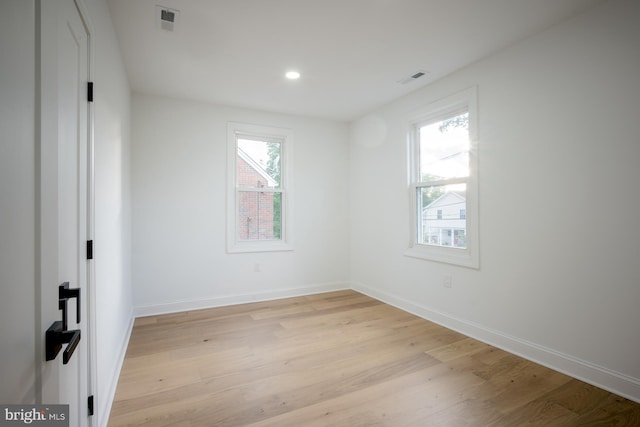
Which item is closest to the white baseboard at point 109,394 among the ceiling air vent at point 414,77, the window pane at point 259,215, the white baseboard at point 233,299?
the white baseboard at point 233,299

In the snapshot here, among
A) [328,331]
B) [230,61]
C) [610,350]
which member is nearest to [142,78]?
[230,61]

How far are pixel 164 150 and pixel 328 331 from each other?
2.83m

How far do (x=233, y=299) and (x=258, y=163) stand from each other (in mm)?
1872

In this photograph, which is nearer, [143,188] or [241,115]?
[143,188]

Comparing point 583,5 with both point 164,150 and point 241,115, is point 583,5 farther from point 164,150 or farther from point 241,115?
point 164,150

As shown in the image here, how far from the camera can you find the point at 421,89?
143 inches

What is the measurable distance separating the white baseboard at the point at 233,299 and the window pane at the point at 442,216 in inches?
67.0

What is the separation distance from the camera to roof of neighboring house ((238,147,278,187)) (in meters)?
4.34

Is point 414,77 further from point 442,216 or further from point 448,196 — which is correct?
point 442,216

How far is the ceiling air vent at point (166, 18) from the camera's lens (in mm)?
2240

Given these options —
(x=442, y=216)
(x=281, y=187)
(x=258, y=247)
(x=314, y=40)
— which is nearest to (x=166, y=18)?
(x=314, y=40)

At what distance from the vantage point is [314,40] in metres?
2.62

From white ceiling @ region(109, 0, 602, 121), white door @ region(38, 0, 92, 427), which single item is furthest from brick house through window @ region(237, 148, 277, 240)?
white door @ region(38, 0, 92, 427)

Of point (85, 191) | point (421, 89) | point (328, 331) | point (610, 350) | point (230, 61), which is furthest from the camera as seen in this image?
point (421, 89)
